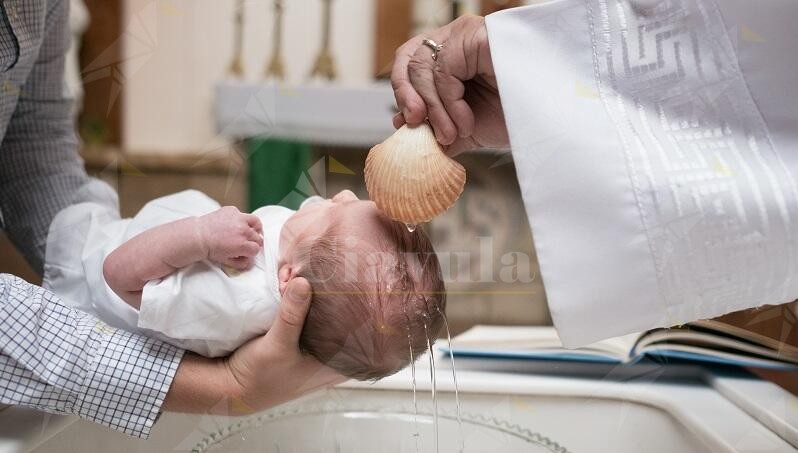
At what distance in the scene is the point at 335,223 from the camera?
48 cm

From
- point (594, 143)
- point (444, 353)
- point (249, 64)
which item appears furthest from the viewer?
point (249, 64)

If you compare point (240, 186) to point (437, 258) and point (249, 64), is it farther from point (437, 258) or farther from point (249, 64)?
point (249, 64)

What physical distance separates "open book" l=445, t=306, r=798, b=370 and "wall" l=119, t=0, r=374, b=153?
0.27 m

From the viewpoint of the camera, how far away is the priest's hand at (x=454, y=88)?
439mm

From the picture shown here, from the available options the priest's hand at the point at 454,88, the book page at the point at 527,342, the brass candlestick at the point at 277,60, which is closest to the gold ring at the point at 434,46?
the priest's hand at the point at 454,88

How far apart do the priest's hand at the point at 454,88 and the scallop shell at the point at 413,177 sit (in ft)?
0.04

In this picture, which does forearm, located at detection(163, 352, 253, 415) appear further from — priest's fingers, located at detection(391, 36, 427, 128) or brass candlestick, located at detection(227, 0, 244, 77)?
brass candlestick, located at detection(227, 0, 244, 77)

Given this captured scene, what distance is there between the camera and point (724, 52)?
404mm

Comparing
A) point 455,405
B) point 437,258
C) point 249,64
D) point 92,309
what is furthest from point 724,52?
point 249,64

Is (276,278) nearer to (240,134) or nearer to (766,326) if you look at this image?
(240,134)

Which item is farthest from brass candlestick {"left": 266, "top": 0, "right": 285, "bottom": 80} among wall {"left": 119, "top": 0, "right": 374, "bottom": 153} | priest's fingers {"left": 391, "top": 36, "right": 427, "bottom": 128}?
priest's fingers {"left": 391, "top": 36, "right": 427, "bottom": 128}

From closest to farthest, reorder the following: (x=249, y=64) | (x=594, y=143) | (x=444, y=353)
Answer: (x=594, y=143), (x=444, y=353), (x=249, y=64)

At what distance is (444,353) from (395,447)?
0.11 meters

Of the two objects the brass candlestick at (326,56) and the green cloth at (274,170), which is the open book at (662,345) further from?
the brass candlestick at (326,56)
